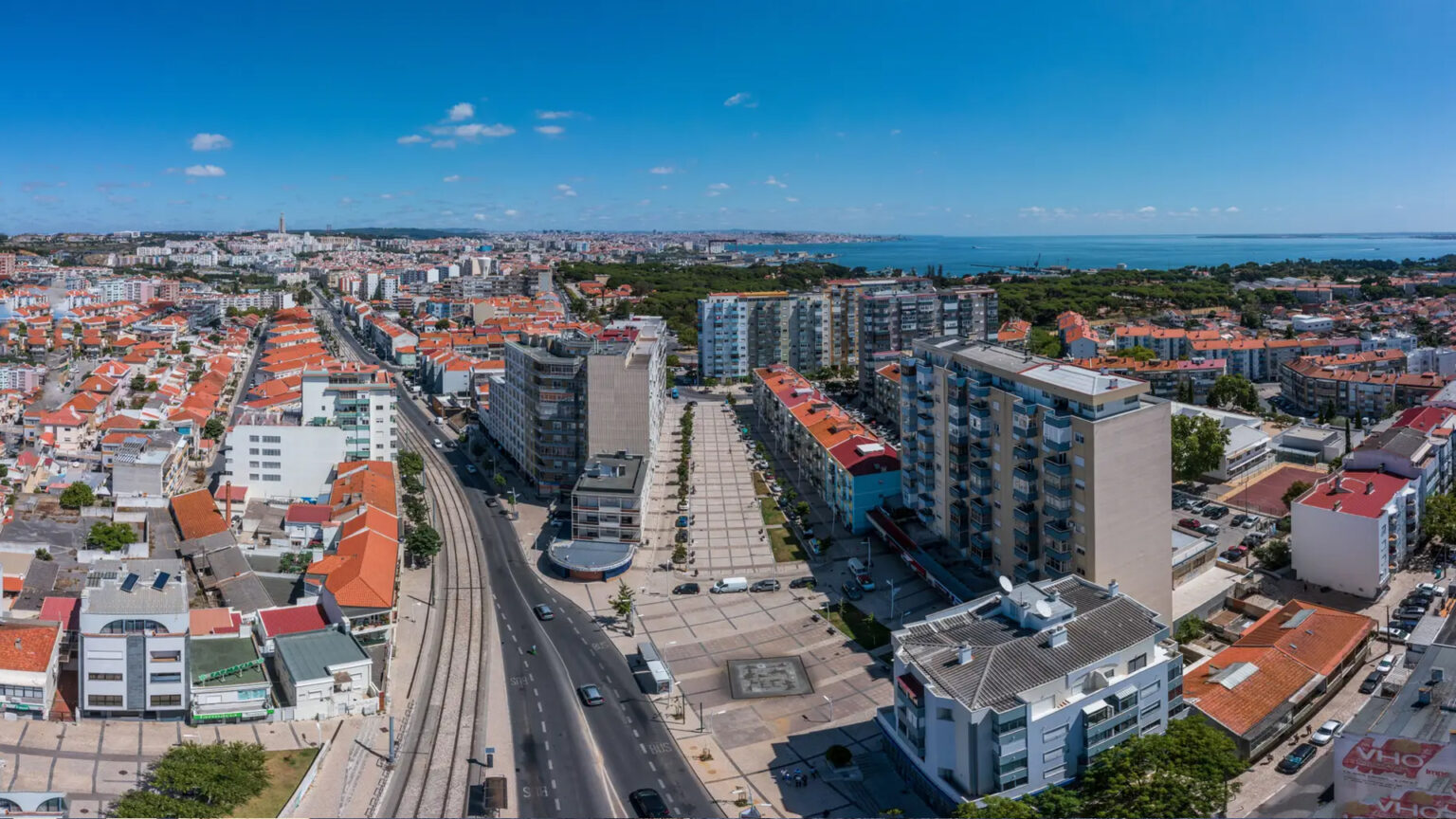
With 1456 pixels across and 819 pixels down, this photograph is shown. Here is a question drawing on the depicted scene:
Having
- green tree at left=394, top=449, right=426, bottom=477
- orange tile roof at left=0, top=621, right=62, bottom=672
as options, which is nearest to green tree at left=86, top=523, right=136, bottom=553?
orange tile roof at left=0, top=621, right=62, bottom=672

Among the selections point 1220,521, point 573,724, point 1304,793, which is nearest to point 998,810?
point 1304,793

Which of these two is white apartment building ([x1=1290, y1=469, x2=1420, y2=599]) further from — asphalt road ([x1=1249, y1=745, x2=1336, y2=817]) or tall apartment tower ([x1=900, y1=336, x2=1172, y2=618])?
asphalt road ([x1=1249, y1=745, x2=1336, y2=817])

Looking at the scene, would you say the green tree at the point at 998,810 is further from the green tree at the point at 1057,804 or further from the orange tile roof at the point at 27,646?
the orange tile roof at the point at 27,646

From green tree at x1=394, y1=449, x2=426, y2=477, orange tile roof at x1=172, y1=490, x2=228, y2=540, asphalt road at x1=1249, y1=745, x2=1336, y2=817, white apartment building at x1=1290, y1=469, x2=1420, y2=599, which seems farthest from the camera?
green tree at x1=394, y1=449, x2=426, y2=477

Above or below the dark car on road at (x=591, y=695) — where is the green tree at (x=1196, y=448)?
above

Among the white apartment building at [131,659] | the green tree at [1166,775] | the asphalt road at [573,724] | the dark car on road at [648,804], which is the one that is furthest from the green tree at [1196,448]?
the white apartment building at [131,659]

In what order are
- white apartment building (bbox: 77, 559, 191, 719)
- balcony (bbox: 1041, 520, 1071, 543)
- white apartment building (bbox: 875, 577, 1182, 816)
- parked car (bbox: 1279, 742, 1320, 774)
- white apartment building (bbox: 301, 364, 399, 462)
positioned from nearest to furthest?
white apartment building (bbox: 875, 577, 1182, 816)
parked car (bbox: 1279, 742, 1320, 774)
white apartment building (bbox: 77, 559, 191, 719)
balcony (bbox: 1041, 520, 1071, 543)
white apartment building (bbox: 301, 364, 399, 462)

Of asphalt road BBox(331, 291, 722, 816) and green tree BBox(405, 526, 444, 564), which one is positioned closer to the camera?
asphalt road BBox(331, 291, 722, 816)
